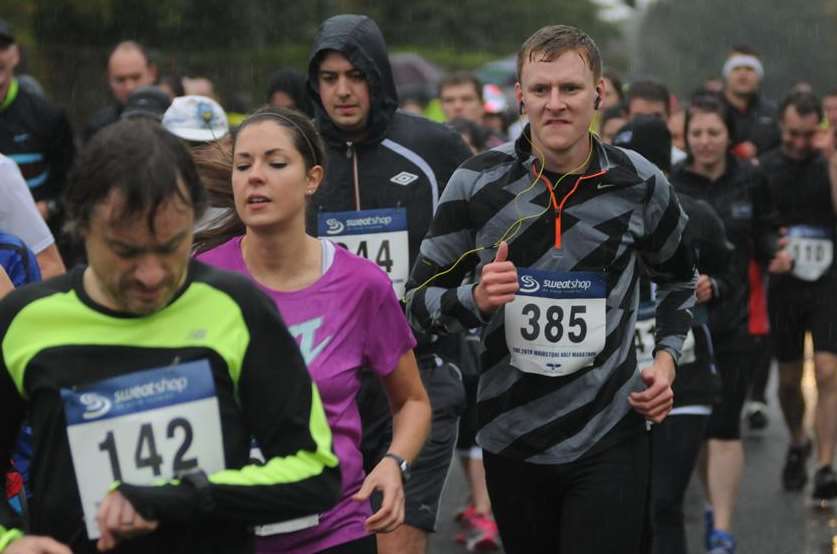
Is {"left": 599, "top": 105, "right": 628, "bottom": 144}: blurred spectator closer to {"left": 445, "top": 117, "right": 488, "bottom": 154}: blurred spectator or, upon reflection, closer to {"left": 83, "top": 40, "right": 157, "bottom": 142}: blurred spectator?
{"left": 445, "top": 117, "right": 488, "bottom": 154}: blurred spectator

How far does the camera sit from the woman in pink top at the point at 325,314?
4.41 meters

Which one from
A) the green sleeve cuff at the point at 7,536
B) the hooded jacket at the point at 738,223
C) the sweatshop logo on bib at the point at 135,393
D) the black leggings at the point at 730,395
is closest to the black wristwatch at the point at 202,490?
the sweatshop logo on bib at the point at 135,393

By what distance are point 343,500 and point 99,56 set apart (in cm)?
2019

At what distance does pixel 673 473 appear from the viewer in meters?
6.98

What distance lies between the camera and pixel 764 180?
8867 mm

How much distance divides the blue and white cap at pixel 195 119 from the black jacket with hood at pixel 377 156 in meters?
0.52

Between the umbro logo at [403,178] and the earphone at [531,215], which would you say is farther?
the umbro logo at [403,178]

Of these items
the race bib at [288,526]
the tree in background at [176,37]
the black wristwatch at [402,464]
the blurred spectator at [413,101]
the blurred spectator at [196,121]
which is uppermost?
the tree in background at [176,37]

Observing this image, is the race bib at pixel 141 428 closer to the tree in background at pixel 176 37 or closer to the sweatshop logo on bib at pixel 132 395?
the sweatshop logo on bib at pixel 132 395

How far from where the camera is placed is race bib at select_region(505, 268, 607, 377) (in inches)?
198

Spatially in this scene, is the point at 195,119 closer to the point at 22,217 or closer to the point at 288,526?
the point at 22,217

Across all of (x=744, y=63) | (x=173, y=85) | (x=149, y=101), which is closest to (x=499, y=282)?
(x=149, y=101)

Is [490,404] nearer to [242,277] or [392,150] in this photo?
[392,150]

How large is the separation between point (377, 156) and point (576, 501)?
1808mm
